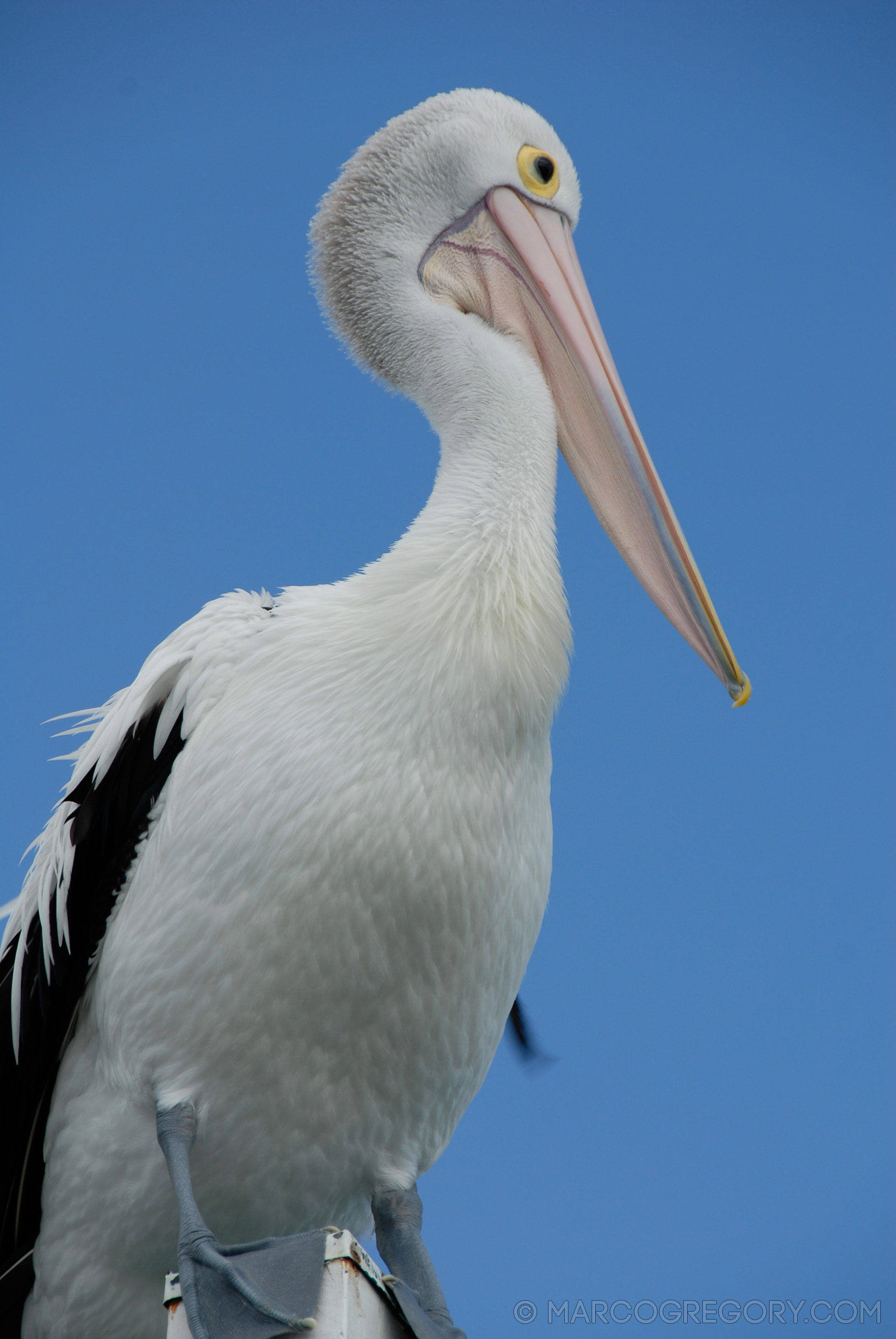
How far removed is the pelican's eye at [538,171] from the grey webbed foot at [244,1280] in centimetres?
305

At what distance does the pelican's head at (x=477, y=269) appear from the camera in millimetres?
4027

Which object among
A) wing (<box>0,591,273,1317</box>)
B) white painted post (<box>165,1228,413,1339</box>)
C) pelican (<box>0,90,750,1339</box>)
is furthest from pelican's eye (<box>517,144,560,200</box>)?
white painted post (<box>165,1228,413,1339</box>)

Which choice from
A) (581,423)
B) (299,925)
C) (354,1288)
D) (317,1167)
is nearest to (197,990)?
(299,925)

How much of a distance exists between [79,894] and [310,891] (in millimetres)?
796

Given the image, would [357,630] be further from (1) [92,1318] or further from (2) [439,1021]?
(1) [92,1318]

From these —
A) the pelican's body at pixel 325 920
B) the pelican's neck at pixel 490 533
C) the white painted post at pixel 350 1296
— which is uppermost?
the pelican's neck at pixel 490 533

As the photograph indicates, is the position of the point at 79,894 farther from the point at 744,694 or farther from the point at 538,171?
the point at 538,171

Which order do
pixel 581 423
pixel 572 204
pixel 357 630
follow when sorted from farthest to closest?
pixel 572 204 < pixel 581 423 < pixel 357 630

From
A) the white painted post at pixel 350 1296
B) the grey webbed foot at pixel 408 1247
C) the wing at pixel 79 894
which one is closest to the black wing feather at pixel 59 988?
the wing at pixel 79 894

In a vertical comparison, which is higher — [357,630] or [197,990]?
[357,630]

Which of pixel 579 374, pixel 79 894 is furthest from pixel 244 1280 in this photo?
pixel 579 374

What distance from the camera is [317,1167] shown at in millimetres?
3391

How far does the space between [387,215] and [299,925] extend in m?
2.23

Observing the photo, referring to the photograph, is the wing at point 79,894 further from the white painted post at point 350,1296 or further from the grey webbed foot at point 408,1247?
the white painted post at point 350,1296
